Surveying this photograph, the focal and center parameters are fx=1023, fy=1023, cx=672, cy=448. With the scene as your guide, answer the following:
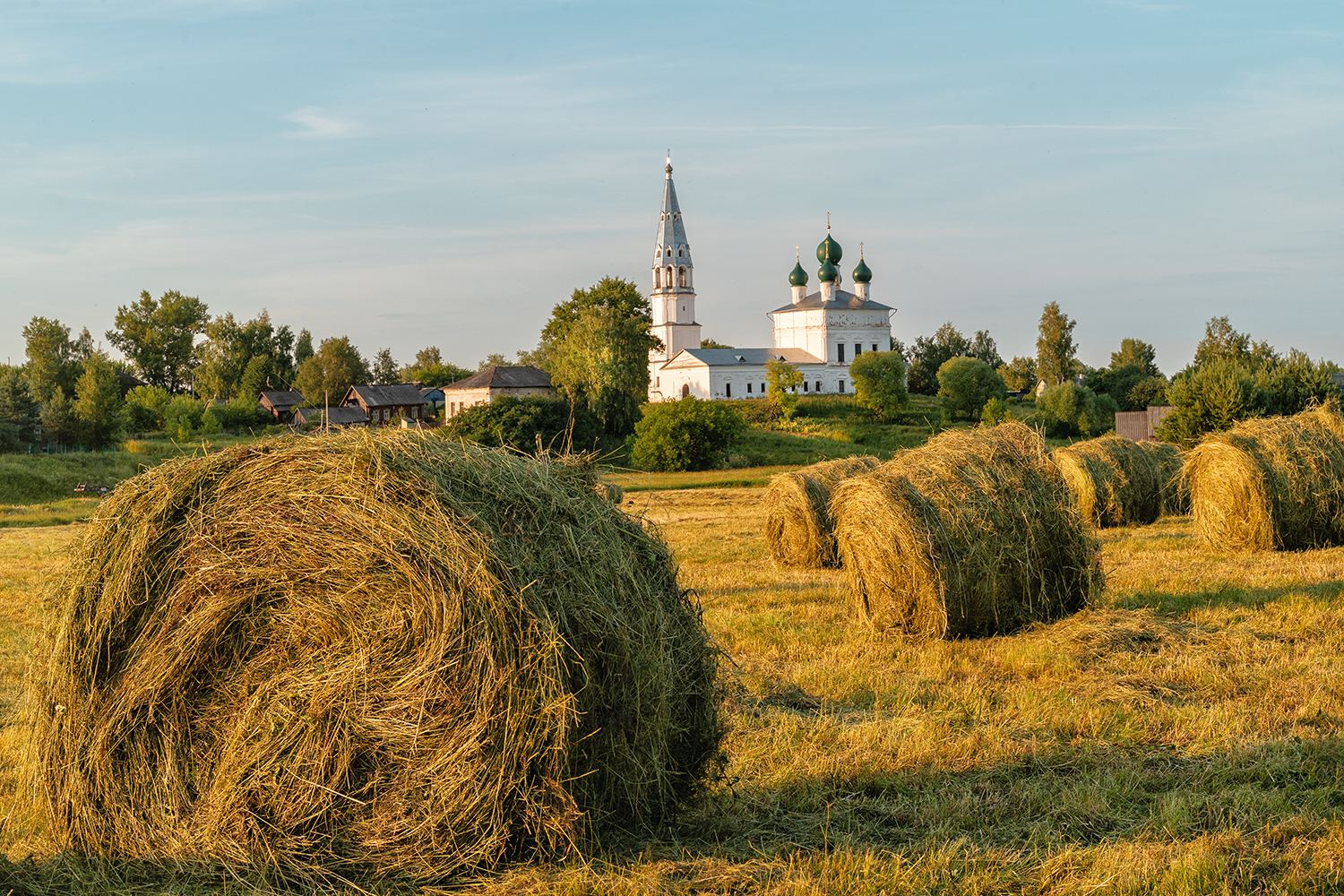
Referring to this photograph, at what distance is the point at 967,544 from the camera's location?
35.6ft

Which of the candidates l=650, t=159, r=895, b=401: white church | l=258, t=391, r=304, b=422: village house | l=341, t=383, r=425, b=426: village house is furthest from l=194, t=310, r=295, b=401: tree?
l=650, t=159, r=895, b=401: white church

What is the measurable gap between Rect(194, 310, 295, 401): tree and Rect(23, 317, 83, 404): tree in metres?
11.6

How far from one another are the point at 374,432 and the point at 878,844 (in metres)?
3.47

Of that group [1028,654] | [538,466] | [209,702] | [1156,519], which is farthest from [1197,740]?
[1156,519]

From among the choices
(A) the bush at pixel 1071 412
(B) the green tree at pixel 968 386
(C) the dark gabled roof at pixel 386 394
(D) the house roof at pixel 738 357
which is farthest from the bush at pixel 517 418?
(D) the house roof at pixel 738 357

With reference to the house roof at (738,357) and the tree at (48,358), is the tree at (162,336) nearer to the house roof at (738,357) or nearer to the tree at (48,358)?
the tree at (48,358)

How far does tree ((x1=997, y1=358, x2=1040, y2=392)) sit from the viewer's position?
387 feet

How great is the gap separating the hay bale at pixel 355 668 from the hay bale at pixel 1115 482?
17266 mm

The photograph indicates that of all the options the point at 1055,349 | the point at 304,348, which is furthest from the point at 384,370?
the point at 1055,349

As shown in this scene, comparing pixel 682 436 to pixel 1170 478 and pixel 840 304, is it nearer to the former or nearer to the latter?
pixel 1170 478

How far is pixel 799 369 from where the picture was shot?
107688 mm

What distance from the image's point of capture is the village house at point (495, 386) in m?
84.9

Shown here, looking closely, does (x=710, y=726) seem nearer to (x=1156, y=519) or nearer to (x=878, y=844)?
(x=878, y=844)

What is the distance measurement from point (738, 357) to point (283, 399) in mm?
45944
